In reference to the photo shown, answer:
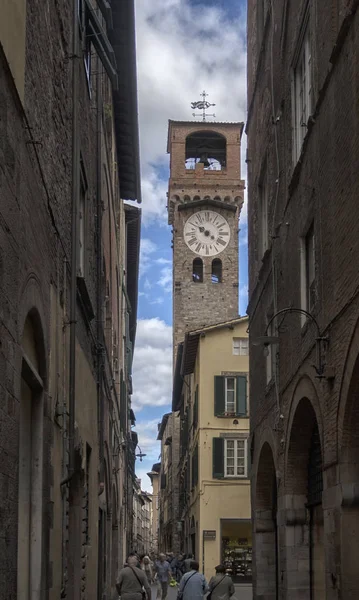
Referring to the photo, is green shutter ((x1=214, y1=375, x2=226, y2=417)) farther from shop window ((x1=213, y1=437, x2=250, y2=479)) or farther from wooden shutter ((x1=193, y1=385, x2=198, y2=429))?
wooden shutter ((x1=193, y1=385, x2=198, y2=429))

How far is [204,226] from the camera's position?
6159cm

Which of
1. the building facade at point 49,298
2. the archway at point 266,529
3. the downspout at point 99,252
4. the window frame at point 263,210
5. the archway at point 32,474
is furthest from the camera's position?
the window frame at point 263,210

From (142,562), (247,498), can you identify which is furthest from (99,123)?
(247,498)

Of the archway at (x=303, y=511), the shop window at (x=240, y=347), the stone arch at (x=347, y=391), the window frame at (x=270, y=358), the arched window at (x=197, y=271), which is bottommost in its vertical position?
the archway at (x=303, y=511)

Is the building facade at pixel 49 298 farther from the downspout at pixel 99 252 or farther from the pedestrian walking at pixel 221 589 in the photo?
the pedestrian walking at pixel 221 589

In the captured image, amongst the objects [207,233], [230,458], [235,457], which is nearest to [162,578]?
[230,458]

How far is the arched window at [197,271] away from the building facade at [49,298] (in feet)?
141

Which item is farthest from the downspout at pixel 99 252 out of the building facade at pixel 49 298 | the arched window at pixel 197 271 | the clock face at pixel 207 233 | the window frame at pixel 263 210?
the arched window at pixel 197 271

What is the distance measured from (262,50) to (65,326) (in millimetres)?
10322

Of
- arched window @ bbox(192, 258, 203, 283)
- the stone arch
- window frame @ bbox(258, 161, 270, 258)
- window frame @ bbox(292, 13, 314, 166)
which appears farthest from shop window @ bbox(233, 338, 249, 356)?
the stone arch

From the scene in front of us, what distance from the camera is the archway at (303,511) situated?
15094 mm

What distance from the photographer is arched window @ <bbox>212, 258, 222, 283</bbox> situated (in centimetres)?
6131

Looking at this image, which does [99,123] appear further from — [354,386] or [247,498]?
[247,498]

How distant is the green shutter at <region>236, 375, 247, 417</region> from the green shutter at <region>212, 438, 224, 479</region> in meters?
1.24
